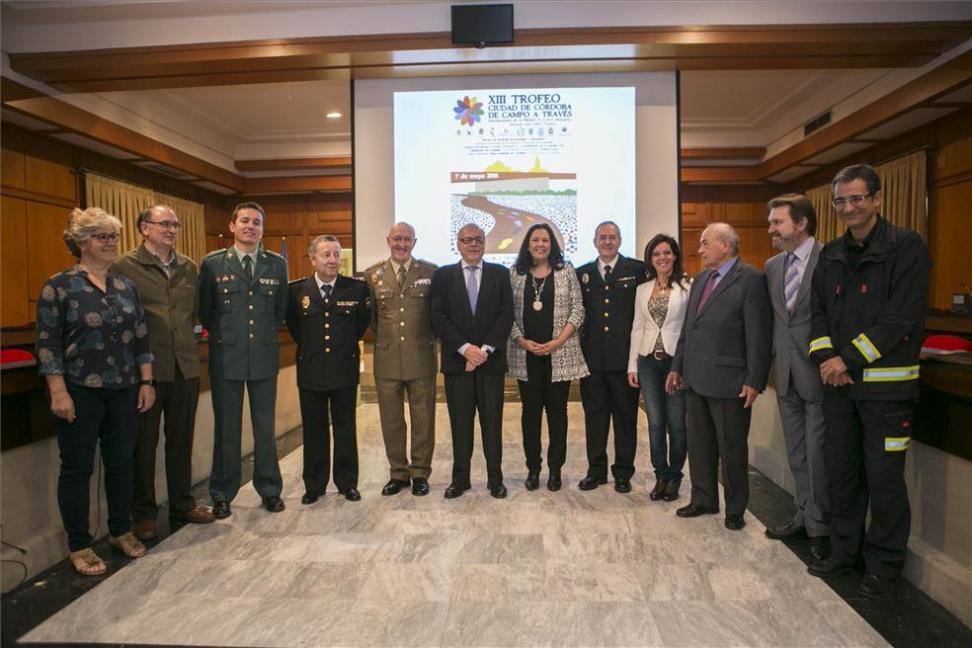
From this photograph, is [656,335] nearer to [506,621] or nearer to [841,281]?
[841,281]

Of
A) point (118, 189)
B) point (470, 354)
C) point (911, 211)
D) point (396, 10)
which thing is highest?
point (396, 10)

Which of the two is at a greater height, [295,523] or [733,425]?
[733,425]

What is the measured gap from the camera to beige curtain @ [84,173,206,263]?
23.1ft

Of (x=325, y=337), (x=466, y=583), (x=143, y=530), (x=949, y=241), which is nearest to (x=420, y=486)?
(x=325, y=337)

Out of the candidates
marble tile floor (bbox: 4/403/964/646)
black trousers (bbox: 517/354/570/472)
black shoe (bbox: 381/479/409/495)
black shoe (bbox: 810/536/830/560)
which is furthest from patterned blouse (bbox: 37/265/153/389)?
black shoe (bbox: 810/536/830/560)

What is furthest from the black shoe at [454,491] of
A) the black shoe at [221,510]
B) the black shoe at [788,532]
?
the black shoe at [788,532]

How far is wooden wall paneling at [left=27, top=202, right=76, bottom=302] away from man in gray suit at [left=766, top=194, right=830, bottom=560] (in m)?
6.91

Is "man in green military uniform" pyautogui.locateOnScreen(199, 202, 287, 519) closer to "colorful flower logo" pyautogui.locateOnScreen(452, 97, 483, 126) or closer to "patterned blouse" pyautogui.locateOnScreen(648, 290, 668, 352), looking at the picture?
"patterned blouse" pyautogui.locateOnScreen(648, 290, 668, 352)

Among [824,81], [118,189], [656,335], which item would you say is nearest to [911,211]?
[824,81]

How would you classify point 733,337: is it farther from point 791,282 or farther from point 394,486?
point 394,486

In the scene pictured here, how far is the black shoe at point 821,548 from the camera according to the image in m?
2.51

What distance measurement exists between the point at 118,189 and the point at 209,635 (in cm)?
708

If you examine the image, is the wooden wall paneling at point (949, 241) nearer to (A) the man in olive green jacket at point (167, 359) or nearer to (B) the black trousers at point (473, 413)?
(B) the black trousers at point (473, 413)

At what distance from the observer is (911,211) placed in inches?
255
